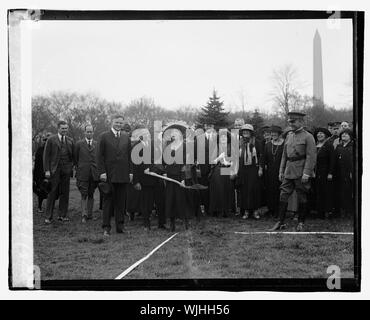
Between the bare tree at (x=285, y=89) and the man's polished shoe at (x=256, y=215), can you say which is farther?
the man's polished shoe at (x=256, y=215)

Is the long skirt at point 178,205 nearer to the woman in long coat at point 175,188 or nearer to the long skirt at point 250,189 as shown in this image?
the woman in long coat at point 175,188

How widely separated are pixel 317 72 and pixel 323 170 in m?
0.95

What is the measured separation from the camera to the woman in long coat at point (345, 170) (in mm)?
6281

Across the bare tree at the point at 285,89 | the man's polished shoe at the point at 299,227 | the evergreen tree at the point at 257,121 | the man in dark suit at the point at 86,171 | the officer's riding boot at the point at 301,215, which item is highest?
the bare tree at the point at 285,89

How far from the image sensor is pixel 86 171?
632 cm

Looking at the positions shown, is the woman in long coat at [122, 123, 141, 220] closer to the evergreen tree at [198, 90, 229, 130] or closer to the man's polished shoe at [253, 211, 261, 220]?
the evergreen tree at [198, 90, 229, 130]

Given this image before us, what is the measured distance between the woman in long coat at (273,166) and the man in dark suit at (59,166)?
6.20 feet

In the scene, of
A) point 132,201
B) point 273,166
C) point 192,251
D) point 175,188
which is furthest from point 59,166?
point 273,166

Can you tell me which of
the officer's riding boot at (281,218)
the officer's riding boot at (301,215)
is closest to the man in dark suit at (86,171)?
the officer's riding boot at (281,218)

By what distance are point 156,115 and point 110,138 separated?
504 mm

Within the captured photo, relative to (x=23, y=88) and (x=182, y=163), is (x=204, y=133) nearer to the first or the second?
(x=182, y=163)

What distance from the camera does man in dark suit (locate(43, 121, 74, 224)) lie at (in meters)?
6.27

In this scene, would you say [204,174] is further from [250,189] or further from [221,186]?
[250,189]

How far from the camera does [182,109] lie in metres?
6.22
